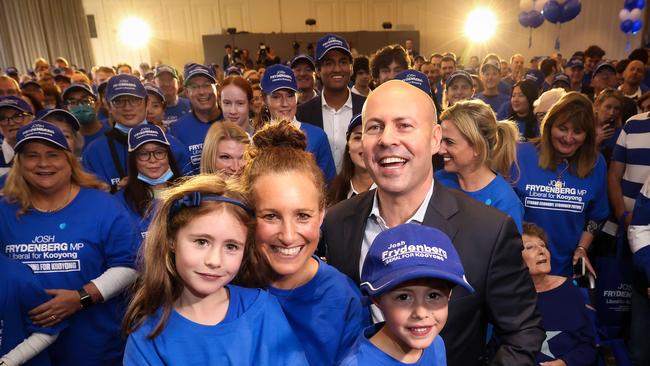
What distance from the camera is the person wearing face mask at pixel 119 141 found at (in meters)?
3.51

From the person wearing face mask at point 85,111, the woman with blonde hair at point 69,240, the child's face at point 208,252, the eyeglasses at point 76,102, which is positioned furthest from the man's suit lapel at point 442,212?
the eyeglasses at point 76,102

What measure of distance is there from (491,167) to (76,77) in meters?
7.53

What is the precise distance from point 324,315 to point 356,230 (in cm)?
41

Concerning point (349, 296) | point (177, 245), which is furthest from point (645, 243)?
point (177, 245)

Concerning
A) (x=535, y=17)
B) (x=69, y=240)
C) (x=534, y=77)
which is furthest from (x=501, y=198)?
(x=535, y=17)

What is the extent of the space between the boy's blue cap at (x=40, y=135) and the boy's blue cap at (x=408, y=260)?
2.08 metres

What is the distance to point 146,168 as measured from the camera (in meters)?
3.03

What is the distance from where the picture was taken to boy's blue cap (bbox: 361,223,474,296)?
4.22 feet

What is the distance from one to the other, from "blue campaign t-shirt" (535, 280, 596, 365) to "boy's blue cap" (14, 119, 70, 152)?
296 cm

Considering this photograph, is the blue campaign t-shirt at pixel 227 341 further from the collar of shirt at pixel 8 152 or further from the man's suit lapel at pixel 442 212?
the collar of shirt at pixel 8 152

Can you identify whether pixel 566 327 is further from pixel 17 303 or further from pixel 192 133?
pixel 192 133

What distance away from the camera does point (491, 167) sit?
2.96 m


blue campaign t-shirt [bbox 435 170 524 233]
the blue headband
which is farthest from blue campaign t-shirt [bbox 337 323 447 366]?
blue campaign t-shirt [bbox 435 170 524 233]

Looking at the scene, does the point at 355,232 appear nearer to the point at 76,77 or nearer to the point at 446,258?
the point at 446,258
